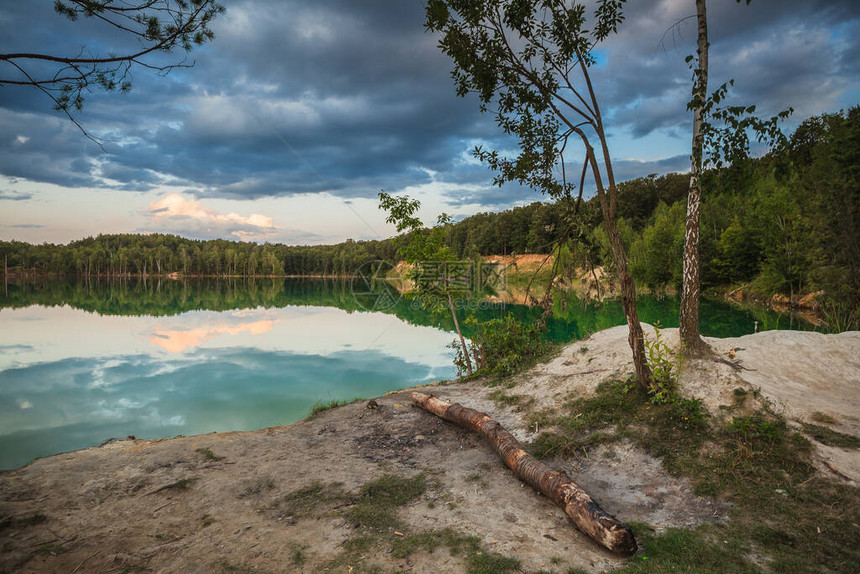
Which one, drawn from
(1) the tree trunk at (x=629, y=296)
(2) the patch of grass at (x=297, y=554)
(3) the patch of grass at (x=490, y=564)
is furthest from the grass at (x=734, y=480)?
(2) the patch of grass at (x=297, y=554)

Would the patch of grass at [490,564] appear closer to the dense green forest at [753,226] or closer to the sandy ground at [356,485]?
the sandy ground at [356,485]

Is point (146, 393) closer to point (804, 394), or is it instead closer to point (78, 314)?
point (804, 394)

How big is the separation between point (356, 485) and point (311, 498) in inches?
29.6

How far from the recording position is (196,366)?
21.9 meters

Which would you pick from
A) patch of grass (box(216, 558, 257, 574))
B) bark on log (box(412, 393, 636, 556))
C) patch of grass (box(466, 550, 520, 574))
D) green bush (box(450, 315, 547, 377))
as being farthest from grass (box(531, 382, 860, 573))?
green bush (box(450, 315, 547, 377))

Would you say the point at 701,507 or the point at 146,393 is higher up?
the point at 701,507

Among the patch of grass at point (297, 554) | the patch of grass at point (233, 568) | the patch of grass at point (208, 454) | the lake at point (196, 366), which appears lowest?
the lake at point (196, 366)

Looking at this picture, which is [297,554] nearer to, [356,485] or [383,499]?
[383,499]

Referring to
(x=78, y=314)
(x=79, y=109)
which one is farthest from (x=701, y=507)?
(x=78, y=314)

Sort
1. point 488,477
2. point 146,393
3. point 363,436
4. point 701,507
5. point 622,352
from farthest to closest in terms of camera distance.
→ point 146,393, point 622,352, point 363,436, point 488,477, point 701,507

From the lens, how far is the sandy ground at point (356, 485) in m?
4.59

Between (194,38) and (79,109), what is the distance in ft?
6.80

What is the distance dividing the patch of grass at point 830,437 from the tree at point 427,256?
9482 millimetres

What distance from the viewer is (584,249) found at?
786 centimetres
